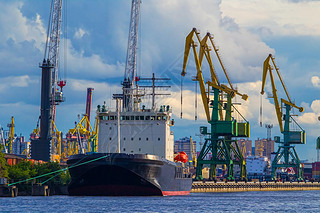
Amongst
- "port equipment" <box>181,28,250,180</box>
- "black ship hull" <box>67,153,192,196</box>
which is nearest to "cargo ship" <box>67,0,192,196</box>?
"black ship hull" <box>67,153,192,196</box>

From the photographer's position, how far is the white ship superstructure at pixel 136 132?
11038cm

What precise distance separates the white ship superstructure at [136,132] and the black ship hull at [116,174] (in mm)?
6379

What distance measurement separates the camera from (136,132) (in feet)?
364

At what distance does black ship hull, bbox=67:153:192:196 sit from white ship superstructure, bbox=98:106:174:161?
6.38 meters

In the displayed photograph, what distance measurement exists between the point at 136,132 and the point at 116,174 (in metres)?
13.4

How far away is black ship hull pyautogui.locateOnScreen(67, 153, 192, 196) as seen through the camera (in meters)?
97.8

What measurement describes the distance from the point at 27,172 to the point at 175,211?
44.1 meters

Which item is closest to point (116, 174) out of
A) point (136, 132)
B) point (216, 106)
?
point (136, 132)

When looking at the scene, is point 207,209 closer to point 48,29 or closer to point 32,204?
point 32,204

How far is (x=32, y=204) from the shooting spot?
299ft

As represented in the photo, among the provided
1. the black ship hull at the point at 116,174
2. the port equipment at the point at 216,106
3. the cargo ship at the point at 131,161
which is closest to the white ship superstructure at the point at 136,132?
the cargo ship at the point at 131,161

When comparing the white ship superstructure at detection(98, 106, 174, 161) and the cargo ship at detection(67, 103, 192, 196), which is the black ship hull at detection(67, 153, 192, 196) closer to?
the cargo ship at detection(67, 103, 192, 196)

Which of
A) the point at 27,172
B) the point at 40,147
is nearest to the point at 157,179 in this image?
the point at 27,172

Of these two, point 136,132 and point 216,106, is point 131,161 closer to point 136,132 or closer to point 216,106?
point 136,132
